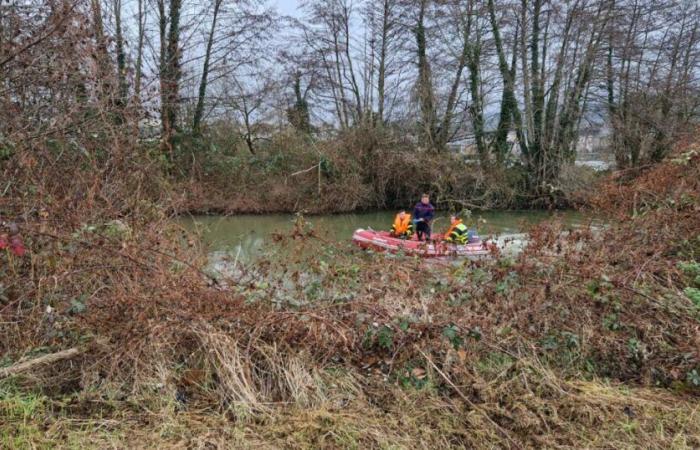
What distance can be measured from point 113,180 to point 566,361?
4956 millimetres

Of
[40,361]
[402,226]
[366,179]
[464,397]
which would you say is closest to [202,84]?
[366,179]

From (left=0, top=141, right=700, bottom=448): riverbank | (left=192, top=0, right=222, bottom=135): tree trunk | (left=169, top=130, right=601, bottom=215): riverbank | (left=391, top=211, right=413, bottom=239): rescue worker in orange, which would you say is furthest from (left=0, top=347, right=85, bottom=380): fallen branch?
(left=192, top=0, right=222, bottom=135): tree trunk

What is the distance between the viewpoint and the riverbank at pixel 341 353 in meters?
2.66

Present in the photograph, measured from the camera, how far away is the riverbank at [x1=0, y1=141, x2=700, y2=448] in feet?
8.73

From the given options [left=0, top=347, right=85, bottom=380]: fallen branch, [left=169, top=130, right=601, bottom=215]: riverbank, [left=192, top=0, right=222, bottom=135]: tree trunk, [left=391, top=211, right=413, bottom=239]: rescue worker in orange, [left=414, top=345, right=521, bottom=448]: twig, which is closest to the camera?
[left=414, top=345, right=521, bottom=448]: twig

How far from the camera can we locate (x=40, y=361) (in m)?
2.95

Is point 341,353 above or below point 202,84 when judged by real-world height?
below

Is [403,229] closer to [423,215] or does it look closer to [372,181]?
[423,215]

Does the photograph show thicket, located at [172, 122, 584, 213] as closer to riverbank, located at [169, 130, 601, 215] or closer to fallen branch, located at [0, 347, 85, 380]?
riverbank, located at [169, 130, 601, 215]

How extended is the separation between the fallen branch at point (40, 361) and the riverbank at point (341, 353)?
0.02m

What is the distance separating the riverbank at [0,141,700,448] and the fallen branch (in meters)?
0.02

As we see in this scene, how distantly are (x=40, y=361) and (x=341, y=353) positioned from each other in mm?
1987

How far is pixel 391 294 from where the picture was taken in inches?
168

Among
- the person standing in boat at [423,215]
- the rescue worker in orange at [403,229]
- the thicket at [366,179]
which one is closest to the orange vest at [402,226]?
the rescue worker in orange at [403,229]
